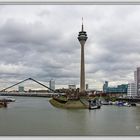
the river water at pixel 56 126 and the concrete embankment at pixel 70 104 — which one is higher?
the concrete embankment at pixel 70 104

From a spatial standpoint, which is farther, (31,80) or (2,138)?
(31,80)

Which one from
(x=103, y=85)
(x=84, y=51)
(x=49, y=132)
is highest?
(x=84, y=51)

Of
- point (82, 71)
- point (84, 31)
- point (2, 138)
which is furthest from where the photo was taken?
point (82, 71)

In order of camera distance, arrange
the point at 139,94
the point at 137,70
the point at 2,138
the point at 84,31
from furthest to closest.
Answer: the point at 139,94 < the point at 137,70 < the point at 84,31 < the point at 2,138

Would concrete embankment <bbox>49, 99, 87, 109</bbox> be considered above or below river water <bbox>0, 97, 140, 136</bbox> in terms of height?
above

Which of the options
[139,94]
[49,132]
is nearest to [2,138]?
[49,132]

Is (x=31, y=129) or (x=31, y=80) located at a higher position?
(x=31, y=80)

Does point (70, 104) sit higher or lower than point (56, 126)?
higher

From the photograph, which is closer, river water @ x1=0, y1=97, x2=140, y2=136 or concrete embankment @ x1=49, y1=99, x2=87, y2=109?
river water @ x1=0, y1=97, x2=140, y2=136

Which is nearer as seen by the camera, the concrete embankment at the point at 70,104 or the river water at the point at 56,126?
the river water at the point at 56,126

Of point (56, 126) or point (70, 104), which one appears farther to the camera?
point (70, 104)
